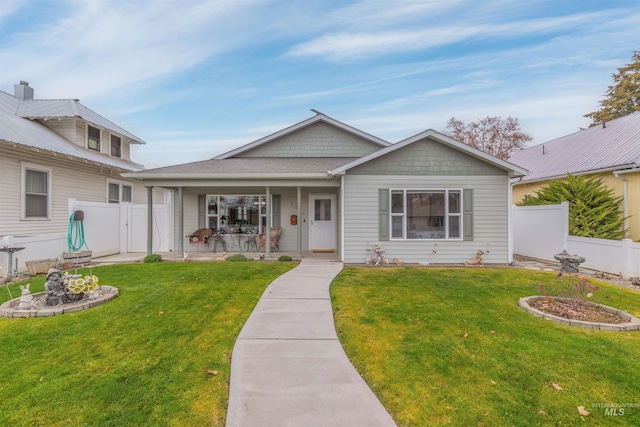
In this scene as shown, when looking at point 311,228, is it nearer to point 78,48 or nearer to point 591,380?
point 591,380

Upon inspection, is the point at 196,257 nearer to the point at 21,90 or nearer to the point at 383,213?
the point at 383,213

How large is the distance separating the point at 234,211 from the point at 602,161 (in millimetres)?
13531

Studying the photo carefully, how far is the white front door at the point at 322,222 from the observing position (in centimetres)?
1164

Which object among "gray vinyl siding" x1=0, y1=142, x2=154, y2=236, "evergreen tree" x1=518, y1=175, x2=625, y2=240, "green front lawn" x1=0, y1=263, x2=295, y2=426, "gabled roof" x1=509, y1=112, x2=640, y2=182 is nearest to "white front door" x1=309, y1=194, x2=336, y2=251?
"green front lawn" x1=0, y1=263, x2=295, y2=426

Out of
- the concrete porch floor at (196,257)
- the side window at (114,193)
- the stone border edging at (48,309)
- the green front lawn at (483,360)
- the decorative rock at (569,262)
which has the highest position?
the side window at (114,193)

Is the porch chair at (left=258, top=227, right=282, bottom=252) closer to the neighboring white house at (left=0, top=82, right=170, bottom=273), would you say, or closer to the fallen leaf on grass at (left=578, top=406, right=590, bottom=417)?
the neighboring white house at (left=0, top=82, right=170, bottom=273)

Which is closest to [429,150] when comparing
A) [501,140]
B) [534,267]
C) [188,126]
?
[534,267]

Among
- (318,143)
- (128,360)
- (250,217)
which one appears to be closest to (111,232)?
(250,217)

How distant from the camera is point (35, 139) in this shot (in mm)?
9750

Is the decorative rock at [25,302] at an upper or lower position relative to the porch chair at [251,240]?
lower

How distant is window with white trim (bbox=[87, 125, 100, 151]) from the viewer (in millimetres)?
12797

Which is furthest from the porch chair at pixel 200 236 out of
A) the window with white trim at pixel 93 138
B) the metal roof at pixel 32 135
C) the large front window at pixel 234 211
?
the window with white trim at pixel 93 138

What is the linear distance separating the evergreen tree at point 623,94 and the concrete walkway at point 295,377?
31634mm

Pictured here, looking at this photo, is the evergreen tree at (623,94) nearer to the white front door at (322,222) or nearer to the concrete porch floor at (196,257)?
the white front door at (322,222)
